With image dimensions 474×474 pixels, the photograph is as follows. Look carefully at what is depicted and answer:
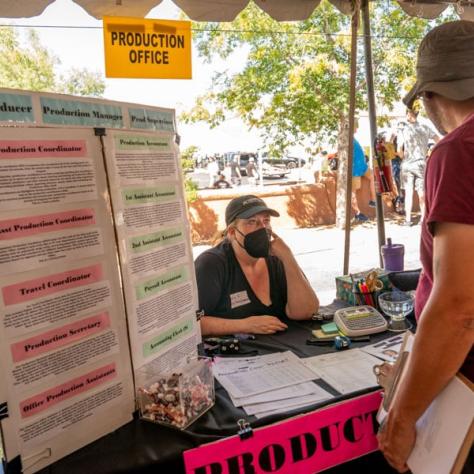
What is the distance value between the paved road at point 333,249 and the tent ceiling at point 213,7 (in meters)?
2.50

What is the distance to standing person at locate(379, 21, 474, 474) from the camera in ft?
2.80

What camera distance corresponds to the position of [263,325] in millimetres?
1852

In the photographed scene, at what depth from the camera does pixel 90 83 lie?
11.6m

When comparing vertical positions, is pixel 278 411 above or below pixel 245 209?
below

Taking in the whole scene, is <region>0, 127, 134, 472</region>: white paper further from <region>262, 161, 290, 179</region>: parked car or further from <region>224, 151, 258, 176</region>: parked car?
<region>262, 161, 290, 179</region>: parked car

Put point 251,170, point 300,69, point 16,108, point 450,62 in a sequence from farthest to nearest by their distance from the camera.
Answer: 1. point 251,170
2. point 300,69
3. point 16,108
4. point 450,62

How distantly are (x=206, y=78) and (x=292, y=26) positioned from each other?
5.09 feet

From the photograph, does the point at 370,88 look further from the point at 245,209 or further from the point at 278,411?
the point at 278,411

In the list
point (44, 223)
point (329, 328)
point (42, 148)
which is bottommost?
point (329, 328)

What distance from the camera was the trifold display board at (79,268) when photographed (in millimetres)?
1078

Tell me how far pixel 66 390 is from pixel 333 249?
540 cm

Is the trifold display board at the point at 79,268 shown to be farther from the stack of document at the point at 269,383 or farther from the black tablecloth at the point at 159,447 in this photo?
the stack of document at the point at 269,383

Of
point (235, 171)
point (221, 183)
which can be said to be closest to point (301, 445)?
point (221, 183)

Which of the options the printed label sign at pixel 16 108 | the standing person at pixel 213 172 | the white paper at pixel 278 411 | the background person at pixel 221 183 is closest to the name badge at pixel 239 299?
the white paper at pixel 278 411
